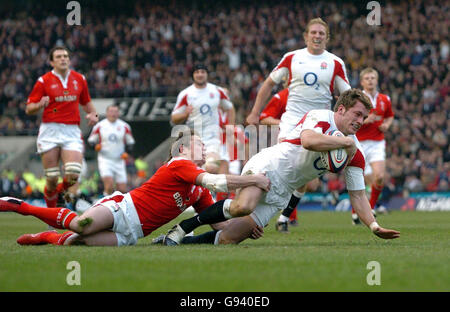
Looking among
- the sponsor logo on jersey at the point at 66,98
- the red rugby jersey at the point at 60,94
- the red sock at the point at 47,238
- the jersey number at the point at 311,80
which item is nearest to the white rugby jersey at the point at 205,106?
the red rugby jersey at the point at 60,94

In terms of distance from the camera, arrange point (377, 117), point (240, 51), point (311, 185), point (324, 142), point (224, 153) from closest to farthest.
→ point (324, 142) < point (311, 185) < point (377, 117) < point (224, 153) < point (240, 51)

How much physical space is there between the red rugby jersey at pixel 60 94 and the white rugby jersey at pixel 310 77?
3.22 m

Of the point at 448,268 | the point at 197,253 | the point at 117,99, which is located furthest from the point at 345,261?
the point at 117,99

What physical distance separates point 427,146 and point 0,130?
52.4 ft

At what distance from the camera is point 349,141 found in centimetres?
A: 676

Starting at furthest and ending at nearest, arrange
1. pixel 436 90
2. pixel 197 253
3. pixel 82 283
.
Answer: pixel 436 90 < pixel 197 253 < pixel 82 283

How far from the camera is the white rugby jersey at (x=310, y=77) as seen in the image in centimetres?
1009

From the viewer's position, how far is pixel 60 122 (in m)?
11.5

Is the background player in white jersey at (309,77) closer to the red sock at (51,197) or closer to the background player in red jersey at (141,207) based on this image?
the background player in red jersey at (141,207)

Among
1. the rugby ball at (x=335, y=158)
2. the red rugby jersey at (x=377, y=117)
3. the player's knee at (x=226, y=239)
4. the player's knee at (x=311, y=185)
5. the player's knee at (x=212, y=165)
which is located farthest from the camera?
the player's knee at (x=212, y=165)

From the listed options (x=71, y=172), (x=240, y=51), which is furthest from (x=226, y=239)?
(x=240, y=51)

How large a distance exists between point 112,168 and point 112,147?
0.52 m

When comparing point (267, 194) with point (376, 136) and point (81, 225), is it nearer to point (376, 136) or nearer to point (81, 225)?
point (81, 225)

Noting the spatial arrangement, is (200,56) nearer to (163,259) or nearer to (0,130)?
(0,130)
